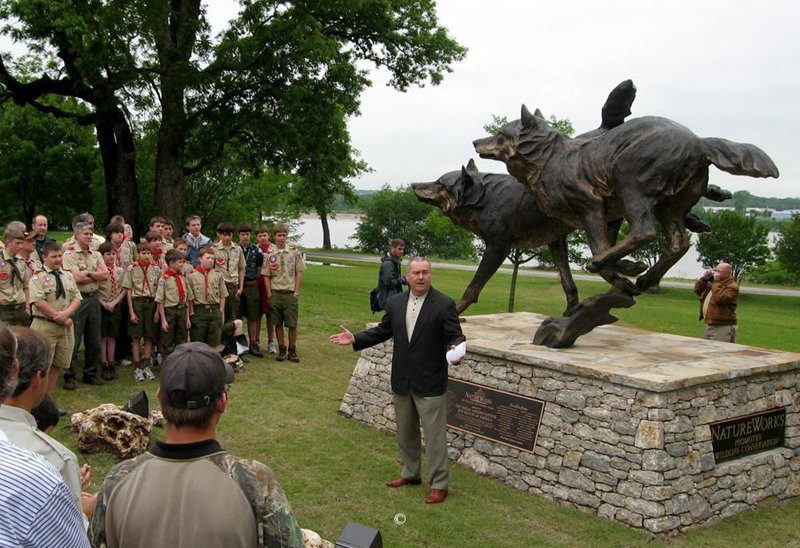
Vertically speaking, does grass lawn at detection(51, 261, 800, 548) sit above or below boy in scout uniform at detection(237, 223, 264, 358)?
below

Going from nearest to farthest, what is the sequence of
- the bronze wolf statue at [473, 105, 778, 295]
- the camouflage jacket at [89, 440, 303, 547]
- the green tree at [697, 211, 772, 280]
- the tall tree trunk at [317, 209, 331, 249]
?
the camouflage jacket at [89, 440, 303, 547] → the bronze wolf statue at [473, 105, 778, 295] → the green tree at [697, 211, 772, 280] → the tall tree trunk at [317, 209, 331, 249]

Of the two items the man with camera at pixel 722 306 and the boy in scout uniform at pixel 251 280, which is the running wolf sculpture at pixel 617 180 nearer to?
the man with camera at pixel 722 306

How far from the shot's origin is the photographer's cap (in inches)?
84.6

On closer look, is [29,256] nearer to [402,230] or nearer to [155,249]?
[155,249]

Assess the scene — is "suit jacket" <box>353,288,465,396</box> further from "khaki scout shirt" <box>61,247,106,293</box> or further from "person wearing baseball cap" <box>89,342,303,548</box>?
"khaki scout shirt" <box>61,247,106,293</box>

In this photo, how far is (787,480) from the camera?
6.09 metres

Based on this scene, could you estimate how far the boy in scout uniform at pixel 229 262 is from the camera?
30.8 ft

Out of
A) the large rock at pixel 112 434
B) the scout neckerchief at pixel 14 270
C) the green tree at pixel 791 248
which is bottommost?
the large rock at pixel 112 434

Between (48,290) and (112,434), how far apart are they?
1750 mm

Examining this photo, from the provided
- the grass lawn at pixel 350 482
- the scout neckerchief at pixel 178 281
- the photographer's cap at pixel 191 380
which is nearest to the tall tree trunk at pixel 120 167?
the grass lawn at pixel 350 482

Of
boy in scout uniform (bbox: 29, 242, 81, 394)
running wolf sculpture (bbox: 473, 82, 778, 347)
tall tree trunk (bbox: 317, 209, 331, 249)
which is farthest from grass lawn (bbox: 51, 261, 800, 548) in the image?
tall tree trunk (bbox: 317, 209, 331, 249)

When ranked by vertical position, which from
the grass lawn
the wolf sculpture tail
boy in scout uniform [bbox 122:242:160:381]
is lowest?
the grass lawn

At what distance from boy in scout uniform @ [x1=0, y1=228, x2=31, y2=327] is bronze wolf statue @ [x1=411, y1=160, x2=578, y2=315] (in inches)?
169

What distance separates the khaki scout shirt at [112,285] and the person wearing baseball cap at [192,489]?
660 cm
